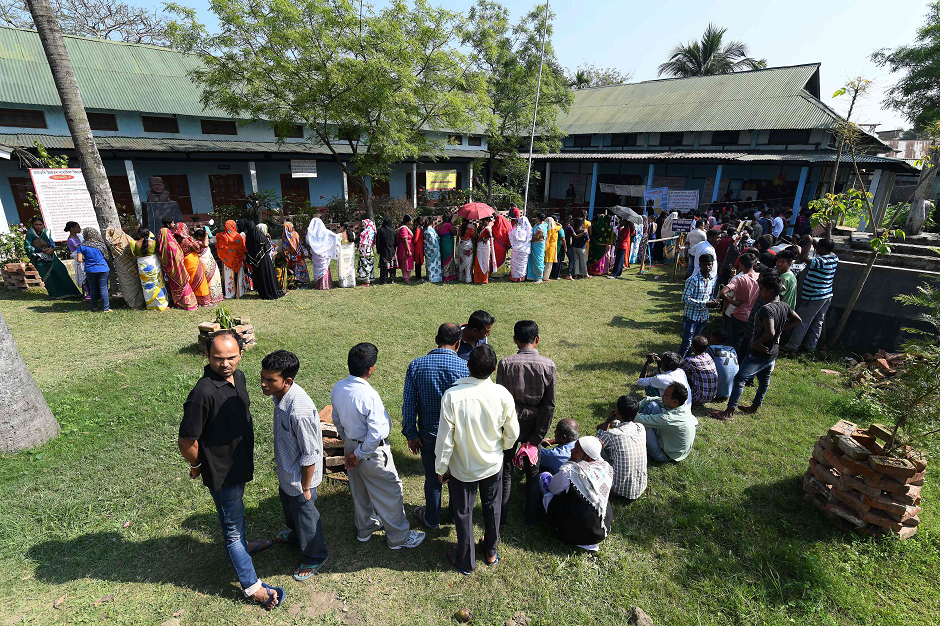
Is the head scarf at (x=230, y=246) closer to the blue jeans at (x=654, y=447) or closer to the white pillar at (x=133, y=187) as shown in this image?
the blue jeans at (x=654, y=447)

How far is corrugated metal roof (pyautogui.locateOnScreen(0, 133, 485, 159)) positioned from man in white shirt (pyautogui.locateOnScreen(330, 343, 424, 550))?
599 inches

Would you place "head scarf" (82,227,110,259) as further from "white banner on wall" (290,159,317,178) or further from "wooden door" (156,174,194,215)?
"wooden door" (156,174,194,215)

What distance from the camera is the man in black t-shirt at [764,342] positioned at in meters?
4.59

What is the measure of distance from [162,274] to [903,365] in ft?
31.7

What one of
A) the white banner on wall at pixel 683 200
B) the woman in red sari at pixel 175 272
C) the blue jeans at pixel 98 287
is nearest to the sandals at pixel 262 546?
the woman in red sari at pixel 175 272

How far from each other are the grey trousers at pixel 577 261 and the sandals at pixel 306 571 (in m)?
9.29

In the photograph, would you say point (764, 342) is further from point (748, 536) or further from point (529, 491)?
point (529, 491)

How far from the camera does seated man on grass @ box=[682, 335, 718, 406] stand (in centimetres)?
488

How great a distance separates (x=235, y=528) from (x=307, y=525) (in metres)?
0.41

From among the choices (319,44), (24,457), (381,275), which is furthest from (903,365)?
(319,44)

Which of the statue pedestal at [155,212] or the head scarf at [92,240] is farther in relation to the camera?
the statue pedestal at [155,212]

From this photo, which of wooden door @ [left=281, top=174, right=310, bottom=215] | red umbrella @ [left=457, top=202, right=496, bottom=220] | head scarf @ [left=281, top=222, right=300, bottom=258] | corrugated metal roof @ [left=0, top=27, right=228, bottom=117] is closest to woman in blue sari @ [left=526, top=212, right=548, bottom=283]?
red umbrella @ [left=457, top=202, right=496, bottom=220]

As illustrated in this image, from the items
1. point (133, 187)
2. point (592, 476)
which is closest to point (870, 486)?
point (592, 476)

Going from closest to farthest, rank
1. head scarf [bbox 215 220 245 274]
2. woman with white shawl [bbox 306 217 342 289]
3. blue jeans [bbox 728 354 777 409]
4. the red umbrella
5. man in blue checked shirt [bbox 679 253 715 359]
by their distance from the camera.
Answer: blue jeans [bbox 728 354 777 409] → man in blue checked shirt [bbox 679 253 715 359] → head scarf [bbox 215 220 245 274] → woman with white shawl [bbox 306 217 342 289] → the red umbrella
